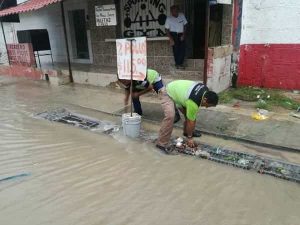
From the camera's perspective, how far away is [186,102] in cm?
500

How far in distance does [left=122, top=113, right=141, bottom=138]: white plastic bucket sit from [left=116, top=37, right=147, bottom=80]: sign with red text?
74 centimetres

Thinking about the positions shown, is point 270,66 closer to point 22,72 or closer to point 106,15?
point 106,15

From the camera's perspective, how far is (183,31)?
351 inches

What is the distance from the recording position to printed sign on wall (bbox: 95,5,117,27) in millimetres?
9547

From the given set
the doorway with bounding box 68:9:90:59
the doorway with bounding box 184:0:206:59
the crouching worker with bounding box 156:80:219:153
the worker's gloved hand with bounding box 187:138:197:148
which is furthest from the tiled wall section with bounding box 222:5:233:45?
the doorway with bounding box 68:9:90:59

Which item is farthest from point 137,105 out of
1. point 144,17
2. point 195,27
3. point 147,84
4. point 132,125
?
point 144,17

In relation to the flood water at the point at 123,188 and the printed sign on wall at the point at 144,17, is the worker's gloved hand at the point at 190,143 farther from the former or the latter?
the printed sign on wall at the point at 144,17

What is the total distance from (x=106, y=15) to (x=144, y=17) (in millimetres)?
1359

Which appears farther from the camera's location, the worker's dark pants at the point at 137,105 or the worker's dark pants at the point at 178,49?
the worker's dark pants at the point at 178,49

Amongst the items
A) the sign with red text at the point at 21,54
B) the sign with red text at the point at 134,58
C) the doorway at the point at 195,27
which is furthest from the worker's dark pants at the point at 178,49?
the sign with red text at the point at 21,54

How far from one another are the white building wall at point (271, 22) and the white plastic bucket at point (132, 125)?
420 centimetres

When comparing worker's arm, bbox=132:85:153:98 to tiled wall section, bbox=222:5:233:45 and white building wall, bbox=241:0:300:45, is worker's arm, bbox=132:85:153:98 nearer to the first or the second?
tiled wall section, bbox=222:5:233:45

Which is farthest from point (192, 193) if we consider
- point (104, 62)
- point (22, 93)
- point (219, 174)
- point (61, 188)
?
point (104, 62)

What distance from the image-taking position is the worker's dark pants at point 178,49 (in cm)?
900
